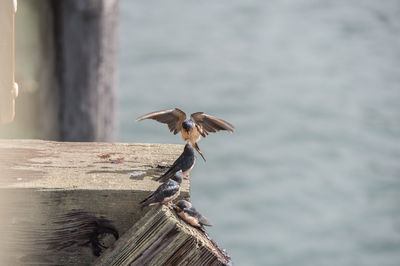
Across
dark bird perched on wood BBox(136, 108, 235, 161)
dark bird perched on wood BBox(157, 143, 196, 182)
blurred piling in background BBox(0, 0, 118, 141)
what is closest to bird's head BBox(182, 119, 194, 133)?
dark bird perched on wood BBox(136, 108, 235, 161)

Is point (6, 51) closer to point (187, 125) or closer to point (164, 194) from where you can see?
point (187, 125)

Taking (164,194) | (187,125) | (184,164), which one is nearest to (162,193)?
(164,194)

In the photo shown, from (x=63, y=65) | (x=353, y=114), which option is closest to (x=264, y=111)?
(x=353, y=114)

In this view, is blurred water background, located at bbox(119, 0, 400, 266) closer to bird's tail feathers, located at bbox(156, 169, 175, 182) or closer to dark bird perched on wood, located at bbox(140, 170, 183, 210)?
bird's tail feathers, located at bbox(156, 169, 175, 182)

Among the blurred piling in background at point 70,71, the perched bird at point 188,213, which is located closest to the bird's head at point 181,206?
the perched bird at point 188,213

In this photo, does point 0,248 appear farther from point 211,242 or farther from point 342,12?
point 342,12
